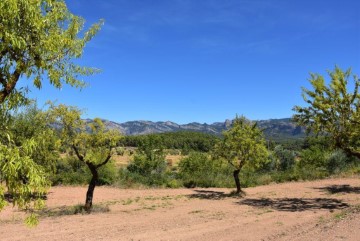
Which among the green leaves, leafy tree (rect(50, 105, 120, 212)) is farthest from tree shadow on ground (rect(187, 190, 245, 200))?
leafy tree (rect(50, 105, 120, 212))

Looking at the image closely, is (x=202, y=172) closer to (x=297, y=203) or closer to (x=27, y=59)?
(x=297, y=203)

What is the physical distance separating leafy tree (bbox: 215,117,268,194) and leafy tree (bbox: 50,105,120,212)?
28.7 feet

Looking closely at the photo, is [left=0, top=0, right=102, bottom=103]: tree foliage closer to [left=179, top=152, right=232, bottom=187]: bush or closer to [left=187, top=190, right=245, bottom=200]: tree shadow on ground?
[left=187, top=190, right=245, bottom=200]: tree shadow on ground

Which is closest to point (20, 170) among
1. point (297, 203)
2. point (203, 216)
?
point (203, 216)

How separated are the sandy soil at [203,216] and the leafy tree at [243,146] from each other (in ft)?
8.33

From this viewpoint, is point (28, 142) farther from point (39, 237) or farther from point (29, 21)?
point (39, 237)

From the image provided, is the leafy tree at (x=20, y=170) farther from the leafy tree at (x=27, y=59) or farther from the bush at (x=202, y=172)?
the bush at (x=202, y=172)

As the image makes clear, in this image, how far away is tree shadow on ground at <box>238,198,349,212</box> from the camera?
767 inches

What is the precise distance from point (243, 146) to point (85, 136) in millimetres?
10709

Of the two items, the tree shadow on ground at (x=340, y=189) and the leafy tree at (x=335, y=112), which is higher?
the leafy tree at (x=335, y=112)

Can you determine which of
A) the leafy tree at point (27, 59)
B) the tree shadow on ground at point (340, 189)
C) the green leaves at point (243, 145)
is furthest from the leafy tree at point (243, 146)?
the leafy tree at point (27, 59)

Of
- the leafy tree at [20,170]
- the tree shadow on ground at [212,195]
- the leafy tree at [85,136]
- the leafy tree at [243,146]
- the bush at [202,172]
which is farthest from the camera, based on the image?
the bush at [202,172]

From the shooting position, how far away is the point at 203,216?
693 inches

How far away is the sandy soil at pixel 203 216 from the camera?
13242 millimetres
